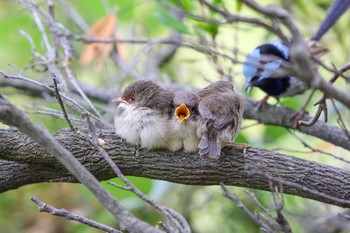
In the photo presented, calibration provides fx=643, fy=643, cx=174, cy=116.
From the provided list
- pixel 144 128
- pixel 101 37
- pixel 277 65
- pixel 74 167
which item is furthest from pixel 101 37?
pixel 74 167

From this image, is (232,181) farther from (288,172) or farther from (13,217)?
(13,217)

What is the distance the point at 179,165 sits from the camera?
2.90 metres

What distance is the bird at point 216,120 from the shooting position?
2.79m

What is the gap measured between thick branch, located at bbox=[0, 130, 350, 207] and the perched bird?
0.14ft

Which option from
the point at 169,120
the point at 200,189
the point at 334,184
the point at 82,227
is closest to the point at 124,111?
the point at 169,120

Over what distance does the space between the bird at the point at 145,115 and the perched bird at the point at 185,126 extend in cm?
4

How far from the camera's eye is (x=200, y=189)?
5340 millimetres

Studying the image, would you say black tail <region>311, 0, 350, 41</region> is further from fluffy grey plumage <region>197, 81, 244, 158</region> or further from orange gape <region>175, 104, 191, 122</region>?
orange gape <region>175, 104, 191, 122</region>

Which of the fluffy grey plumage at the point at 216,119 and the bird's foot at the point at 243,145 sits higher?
the fluffy grey plumage at the point at 216,119

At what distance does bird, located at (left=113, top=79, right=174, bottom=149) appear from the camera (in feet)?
9.49

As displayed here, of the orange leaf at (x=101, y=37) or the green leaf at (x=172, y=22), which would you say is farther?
the orange leaf at (x=101, y=37)

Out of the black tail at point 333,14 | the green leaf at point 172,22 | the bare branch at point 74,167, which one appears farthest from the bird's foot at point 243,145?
the black tail at point 333,14

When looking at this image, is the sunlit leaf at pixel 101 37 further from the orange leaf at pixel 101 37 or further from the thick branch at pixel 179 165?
the thick branch at pixel 179 165

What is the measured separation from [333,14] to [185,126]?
2577 millimetres
